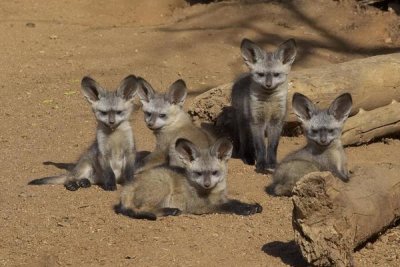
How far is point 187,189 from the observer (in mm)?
7262

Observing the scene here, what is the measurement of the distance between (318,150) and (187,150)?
1.29 m

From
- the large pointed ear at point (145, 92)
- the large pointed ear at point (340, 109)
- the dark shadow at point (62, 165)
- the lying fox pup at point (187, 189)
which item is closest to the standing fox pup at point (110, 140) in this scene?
the dark shadow at point (62, 165)

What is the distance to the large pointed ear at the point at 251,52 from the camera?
9.29 meters

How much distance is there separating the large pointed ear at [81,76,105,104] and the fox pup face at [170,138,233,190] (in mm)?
Answer: 1397

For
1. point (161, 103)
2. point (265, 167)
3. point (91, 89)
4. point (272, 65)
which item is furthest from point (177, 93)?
point (265, 167)

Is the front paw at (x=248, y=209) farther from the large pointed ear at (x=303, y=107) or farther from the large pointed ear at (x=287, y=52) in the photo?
the large pointed ear at (x=287, y=52)

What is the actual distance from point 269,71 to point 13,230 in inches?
139

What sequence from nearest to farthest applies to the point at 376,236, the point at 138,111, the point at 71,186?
1. the point at 376,236
2. the point at 71,186
3. the point at 138,111

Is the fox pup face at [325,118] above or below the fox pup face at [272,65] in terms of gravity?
below

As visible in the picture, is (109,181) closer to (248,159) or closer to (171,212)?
(171,212)

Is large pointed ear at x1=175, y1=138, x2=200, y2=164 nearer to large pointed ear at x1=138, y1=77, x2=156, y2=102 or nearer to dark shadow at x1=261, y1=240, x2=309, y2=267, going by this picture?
dark shadow at x1=261, y1=240, x2=309, y2=267

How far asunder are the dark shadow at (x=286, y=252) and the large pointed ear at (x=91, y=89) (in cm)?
274

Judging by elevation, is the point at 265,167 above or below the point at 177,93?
below

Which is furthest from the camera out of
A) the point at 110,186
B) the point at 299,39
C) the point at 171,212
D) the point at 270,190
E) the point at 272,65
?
the point at 299,39
